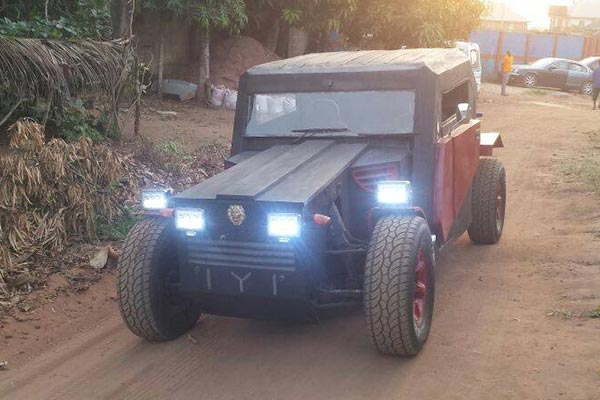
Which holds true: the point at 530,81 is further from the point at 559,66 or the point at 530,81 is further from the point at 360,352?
the point at 360,352

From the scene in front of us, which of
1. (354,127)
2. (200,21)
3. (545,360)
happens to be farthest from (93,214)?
(200,21)

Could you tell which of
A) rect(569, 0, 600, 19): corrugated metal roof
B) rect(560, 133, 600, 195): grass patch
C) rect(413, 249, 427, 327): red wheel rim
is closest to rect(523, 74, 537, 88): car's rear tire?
rect(560, 133, 600, 195): grass patch

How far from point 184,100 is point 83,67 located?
284 inches

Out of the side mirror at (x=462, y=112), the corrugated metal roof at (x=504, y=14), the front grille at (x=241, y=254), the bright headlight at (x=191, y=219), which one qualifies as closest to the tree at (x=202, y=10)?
the side mirror at (x=462, y=112)

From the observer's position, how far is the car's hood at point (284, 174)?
4711 mm

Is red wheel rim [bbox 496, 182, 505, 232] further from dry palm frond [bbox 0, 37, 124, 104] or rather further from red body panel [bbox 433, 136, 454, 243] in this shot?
dry palm frond [bbox 0, 37, 124, 104]

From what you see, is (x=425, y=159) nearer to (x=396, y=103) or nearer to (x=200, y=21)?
(x=396, y=103)

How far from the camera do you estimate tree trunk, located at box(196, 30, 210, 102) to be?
15.3 metres

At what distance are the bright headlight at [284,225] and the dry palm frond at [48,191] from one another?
3.07m

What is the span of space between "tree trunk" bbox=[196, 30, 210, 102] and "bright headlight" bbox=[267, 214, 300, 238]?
11.3 m

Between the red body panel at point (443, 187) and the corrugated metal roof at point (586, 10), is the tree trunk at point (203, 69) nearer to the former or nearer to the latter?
the red body panel at point (443, 187)

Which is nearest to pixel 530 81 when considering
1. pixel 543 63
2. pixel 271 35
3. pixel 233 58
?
pixel 543 63

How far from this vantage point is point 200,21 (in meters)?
13.8

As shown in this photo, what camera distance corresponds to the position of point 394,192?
16.2ft
